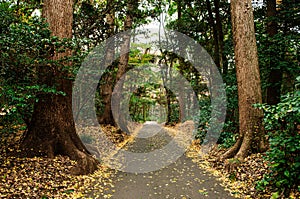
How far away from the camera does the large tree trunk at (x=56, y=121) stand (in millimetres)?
6484

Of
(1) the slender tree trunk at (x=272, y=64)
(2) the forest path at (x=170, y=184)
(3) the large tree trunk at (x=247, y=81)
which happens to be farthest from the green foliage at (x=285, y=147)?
(1) the slender tree trunk at (x=272, y=64)

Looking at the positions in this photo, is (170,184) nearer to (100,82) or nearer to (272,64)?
(100,82)

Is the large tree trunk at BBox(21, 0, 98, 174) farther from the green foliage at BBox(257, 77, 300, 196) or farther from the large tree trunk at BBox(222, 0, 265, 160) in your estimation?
the green foliage at BBox(257, 77, 300, 196)

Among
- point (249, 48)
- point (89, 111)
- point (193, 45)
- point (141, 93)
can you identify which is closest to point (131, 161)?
point (249, 48)

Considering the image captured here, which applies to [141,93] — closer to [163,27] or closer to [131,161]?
[163,27]

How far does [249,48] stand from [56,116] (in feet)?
19.5

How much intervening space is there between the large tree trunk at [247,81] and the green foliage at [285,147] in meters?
2.06

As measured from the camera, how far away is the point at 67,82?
7.16 metres

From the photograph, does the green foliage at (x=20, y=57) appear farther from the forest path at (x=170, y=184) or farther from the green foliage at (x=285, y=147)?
the green foliage at (x=285, y=147)

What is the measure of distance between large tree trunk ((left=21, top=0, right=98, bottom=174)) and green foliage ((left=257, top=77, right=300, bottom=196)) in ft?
15.1

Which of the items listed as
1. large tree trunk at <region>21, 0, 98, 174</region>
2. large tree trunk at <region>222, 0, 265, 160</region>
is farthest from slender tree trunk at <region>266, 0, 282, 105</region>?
large tree trunk at <region>21, 0, 98, 174</region>

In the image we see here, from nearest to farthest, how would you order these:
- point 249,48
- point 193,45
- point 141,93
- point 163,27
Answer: point 249,48 < point 193,45 < point 163,27 < point 141,93

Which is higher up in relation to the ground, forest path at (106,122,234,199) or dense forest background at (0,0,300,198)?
dense forest background at (0,0,300,198)

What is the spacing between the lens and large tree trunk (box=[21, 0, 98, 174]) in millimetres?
6484
